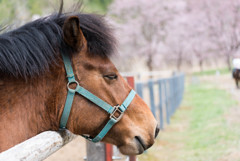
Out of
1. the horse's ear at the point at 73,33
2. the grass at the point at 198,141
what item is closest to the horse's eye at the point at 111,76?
the horse's ear at the point at 73,33

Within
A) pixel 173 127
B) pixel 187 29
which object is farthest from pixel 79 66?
pixel 187 29

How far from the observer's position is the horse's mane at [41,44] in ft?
5.99

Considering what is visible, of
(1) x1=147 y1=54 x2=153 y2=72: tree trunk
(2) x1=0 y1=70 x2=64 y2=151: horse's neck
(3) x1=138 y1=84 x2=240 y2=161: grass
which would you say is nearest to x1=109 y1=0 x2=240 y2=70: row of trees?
(1) x1=147 y1=54 x2=153 y2=72: tree trunk

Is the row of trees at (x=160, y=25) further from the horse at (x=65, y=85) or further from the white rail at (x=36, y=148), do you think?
the white rail at (x=36, y=148)

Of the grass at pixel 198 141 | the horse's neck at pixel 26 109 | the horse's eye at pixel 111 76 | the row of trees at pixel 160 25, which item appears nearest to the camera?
the horse's neck at pixel 26 109

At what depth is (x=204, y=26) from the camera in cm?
2466

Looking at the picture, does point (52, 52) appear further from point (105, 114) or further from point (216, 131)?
point (216, 131)

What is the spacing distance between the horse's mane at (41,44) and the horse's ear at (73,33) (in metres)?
0.06

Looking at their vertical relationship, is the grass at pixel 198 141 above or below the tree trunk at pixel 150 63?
above

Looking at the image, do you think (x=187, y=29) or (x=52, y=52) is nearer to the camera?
(x=52, y=52)

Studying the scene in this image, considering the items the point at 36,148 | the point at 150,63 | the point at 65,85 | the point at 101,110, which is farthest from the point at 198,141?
the point at 150,63

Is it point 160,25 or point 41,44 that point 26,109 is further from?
point 160,25

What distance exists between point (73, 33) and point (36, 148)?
0.86 m

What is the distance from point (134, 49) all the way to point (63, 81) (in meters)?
23.5
